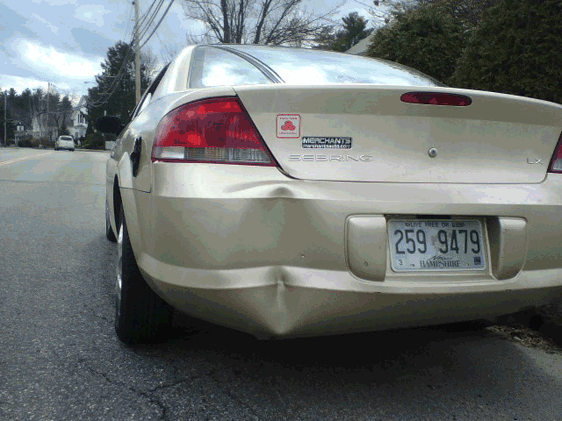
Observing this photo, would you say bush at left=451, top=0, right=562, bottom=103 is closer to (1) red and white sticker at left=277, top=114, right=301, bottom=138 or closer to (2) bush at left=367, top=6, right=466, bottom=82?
(2) bush at left=367, top=6, right=466, bottom=82

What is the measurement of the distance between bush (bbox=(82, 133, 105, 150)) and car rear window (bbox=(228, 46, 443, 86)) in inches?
2428

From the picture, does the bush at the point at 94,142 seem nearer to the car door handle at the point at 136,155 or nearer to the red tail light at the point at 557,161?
the car door handle at the point at 136,155

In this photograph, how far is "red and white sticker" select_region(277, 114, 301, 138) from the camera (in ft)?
6.43

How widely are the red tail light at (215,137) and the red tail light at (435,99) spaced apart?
0.55 metres

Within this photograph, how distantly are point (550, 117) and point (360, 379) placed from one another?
1276 mm

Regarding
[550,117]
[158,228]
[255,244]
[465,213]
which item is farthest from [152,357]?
[550,117]

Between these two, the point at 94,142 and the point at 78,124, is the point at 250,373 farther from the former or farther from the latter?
the point at 78,124

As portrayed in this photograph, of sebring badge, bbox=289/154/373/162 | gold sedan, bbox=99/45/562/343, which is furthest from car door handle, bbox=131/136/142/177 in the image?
sebring badge, bbox=289/154/373/162

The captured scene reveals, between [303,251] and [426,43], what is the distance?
7.90m

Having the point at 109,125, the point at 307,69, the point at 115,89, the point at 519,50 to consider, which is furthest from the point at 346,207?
the point at 115,89

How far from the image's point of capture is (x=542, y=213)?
6.99 feet

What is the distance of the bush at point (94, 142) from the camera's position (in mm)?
62000

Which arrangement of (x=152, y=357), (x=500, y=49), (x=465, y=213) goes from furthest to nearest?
(x=500, y=49)
(x=152, y=357)
(x=465, y=213)

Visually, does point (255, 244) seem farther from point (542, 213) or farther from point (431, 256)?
point (542, 213)
